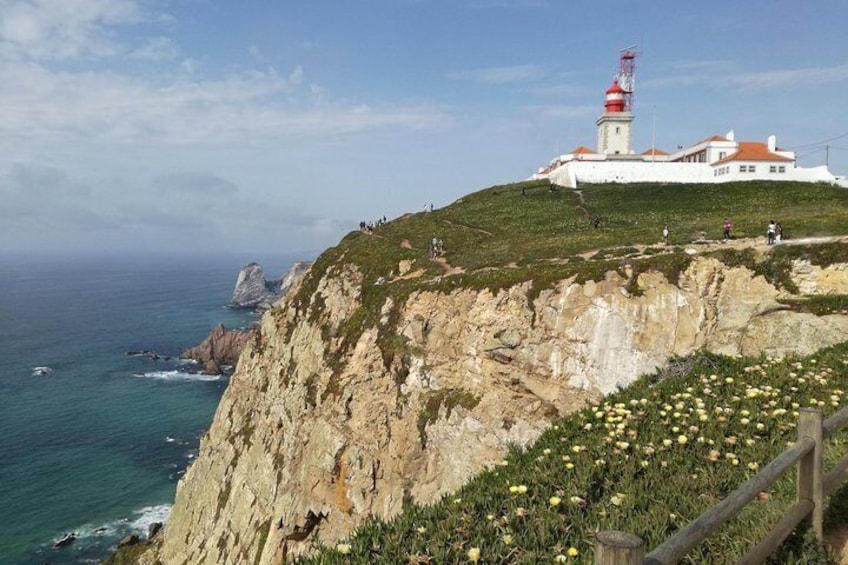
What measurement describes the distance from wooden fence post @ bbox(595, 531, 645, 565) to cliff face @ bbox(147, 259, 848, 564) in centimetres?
1975

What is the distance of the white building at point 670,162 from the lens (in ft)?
213

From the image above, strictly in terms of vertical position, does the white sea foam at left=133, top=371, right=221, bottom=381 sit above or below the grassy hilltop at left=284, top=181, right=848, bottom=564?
below

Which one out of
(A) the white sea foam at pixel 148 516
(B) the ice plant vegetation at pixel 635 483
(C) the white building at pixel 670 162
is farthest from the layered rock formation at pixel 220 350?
(B) the ice plant vegetation at pixel 635 483

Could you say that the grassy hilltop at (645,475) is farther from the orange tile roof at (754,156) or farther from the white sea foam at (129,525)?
the white sea foam at (129,525)

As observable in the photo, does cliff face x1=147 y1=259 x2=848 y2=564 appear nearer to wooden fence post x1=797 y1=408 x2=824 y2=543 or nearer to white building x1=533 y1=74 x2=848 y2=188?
wooden fence post x1=797 y1=408 x2=824 y2=543

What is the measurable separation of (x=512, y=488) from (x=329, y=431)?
27229 millimetres

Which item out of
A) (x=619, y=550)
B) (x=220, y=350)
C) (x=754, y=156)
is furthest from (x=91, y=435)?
(x=754, y=156)

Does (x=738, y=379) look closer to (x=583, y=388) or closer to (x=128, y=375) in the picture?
(x=583, y=388)

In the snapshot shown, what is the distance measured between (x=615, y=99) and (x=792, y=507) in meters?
83.2

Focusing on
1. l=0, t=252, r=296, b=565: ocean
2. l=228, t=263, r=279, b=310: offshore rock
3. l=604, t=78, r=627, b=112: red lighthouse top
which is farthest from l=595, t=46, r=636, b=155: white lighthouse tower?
l=228, t=263, r=279, b=310: offshore rock

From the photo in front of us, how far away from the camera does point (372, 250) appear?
1956 inches

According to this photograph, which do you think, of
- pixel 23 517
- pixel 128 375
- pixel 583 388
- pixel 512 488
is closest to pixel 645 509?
pixel 512 488

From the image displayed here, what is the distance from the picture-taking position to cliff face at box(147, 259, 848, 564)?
2597 cm

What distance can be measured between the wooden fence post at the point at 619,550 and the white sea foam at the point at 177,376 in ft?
329
